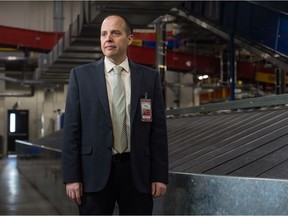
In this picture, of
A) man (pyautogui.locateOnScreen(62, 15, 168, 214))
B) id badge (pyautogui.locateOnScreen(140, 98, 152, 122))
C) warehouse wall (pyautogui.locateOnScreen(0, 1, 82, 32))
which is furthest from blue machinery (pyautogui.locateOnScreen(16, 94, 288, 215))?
warehouse wall (pyautogui.locateOnScreen(0, 1, 82, 32))

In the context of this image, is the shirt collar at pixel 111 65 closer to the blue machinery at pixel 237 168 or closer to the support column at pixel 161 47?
the blue machinery at pixel 237 168

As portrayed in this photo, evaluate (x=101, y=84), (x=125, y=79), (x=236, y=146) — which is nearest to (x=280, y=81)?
(x=236, y=146)

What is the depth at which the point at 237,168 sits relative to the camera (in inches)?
111

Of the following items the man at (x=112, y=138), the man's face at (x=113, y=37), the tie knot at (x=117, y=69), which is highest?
the man's face at (x=113, y=37)

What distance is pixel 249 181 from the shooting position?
229 cm

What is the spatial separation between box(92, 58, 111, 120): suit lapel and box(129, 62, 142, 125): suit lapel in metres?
0.11

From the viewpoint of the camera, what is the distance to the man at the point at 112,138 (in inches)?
82.7

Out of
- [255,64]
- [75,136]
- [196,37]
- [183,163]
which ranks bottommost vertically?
[183,163]

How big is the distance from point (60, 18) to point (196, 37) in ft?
13.3

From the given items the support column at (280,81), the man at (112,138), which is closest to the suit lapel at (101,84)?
the man at (112,138)

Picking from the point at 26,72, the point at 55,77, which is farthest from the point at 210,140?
the point at 26,72

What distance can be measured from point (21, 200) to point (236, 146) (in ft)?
15.8

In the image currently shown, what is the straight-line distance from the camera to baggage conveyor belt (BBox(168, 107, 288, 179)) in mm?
2790

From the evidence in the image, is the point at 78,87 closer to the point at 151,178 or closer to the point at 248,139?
the point at 151,178
